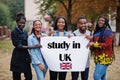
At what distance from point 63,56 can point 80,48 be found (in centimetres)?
41

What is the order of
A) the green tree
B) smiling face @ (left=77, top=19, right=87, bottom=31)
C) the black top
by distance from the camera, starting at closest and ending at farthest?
1. the black top
2. smiling face @ (left=77, top=19, right=87, bottom=31)
3. the green tree

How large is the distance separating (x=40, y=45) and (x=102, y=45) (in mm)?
1298

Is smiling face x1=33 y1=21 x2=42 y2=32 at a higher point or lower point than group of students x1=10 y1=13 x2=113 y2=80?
higher

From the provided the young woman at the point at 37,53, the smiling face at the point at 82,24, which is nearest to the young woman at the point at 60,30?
the young woman at the point at 37,53

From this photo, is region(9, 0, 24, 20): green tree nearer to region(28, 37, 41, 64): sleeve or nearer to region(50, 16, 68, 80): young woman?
region(50, 16, 68, 80): young woman

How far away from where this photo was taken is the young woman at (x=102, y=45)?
25.2ft

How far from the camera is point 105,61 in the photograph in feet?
25.7

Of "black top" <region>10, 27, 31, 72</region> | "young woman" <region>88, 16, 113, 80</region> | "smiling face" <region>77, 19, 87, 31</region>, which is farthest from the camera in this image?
"smiling face" <region>77, 19, 87, 31</region>

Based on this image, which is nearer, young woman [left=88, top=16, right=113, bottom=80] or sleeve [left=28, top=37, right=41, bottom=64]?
sleeve [left=28, top=37, right=41, bottom=64]

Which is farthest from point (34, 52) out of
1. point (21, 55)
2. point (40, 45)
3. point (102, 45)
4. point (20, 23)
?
point (102, 45)

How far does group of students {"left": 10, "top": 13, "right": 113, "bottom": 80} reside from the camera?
7633 millimetres

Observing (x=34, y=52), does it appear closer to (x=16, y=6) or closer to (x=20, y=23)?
(x=20, y=23)

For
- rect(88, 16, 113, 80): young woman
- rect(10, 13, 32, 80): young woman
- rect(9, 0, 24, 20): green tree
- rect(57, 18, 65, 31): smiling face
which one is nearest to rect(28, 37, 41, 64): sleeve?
rect(10, 13, 32, 80): young woman

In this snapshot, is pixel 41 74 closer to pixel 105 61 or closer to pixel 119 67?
pixel 105 61
